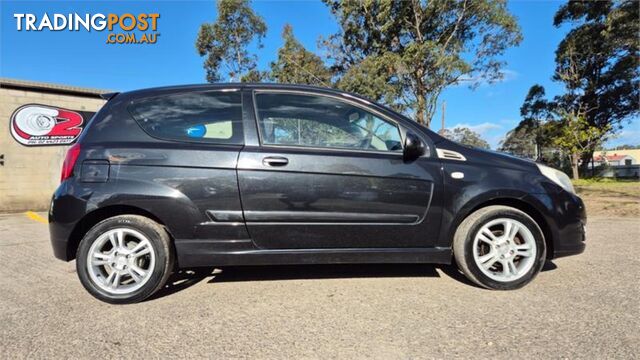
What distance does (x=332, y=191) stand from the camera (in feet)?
9.80

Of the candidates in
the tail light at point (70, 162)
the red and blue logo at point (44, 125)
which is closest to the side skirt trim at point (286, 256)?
the tail light at point (70, 162)

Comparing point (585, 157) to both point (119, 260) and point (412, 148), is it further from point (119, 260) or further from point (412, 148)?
point (119, 260)

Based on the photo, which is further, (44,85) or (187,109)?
(44,85)

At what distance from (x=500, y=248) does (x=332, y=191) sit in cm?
145

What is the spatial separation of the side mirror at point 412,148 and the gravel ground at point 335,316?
1082 mm

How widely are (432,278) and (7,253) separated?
208 inches

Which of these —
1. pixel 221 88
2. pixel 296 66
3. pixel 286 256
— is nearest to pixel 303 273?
pixel 286 256

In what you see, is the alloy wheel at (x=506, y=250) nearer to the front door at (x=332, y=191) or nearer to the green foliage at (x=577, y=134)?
the front door at (x=332, y=191)

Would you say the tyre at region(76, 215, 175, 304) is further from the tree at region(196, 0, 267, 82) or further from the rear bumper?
the tree at region(196, 0, 267, 82)

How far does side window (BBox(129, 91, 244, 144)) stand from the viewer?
3.07 meters

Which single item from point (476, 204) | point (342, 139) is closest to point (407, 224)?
point (476, 204)

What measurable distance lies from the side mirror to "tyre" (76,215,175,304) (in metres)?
2.01

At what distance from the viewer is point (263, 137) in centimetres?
305

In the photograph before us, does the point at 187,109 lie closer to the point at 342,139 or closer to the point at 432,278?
the point at 342,139
